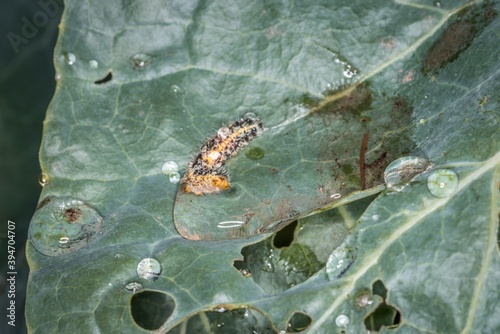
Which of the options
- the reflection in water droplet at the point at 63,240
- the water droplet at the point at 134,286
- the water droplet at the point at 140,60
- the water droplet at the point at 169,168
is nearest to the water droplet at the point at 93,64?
the water droplet at the point at 140,60

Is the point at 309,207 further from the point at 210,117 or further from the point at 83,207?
the point at 83,207

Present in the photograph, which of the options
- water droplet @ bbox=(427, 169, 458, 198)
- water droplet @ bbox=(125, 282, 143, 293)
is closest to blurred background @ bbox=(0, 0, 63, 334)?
water droplet @ bbox=(125, 282, 143, 293)

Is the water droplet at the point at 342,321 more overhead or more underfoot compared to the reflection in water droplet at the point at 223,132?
more underfoot

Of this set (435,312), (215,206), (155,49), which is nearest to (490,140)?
(435,312)

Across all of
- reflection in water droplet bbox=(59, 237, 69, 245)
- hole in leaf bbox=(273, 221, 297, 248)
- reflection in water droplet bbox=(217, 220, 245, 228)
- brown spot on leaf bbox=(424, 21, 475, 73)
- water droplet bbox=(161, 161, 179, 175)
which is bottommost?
reflection in water droplet bbox=(59, 237, 69, 245)

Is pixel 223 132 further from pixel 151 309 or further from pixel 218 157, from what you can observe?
pixel 151 309

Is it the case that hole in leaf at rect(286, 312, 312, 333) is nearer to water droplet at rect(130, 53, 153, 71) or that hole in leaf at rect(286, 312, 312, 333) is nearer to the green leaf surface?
the green leaf surface

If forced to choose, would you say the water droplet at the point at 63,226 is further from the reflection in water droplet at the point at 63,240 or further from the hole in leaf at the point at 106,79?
the hole in leaf at the point at 106,79
